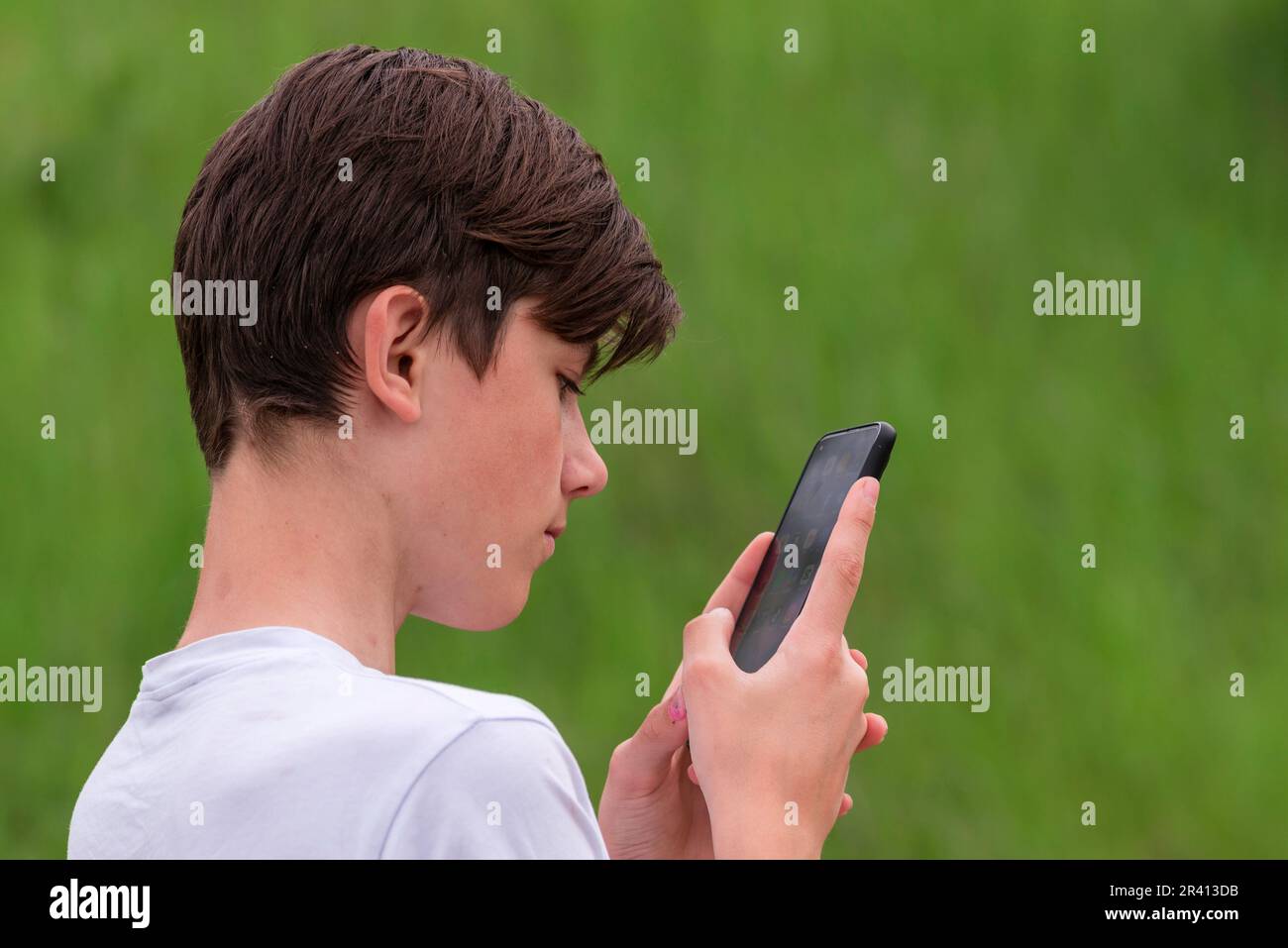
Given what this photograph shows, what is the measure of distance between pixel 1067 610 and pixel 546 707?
126 centimetres

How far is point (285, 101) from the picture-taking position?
99 cm

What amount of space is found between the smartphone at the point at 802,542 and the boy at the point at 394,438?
47 millimetres

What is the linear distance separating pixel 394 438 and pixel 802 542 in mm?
395

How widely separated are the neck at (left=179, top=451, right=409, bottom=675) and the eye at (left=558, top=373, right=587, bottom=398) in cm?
19

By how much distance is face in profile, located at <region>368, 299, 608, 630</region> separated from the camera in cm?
95

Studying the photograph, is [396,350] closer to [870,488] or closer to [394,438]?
[394,438]

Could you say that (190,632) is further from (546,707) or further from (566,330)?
(546,707)

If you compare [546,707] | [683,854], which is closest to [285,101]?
[683,854]

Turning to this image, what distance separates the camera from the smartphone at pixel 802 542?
1.09 m
